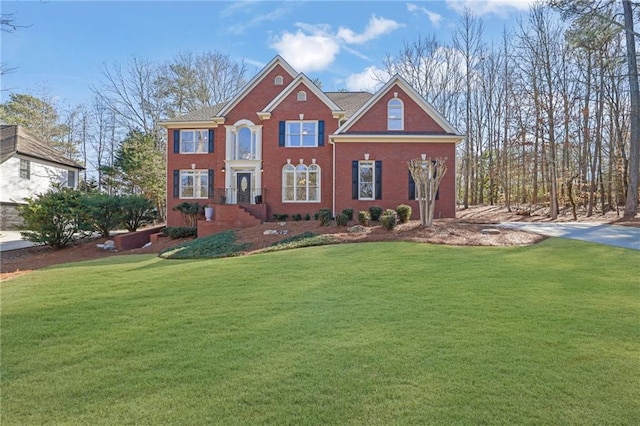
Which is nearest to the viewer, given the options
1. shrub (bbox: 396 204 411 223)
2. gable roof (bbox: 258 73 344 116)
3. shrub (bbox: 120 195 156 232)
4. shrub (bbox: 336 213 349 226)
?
shrub (bbox: 336 213 349 226)

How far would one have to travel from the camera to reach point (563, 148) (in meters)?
22.1

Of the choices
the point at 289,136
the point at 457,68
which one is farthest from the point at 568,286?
the point at 457,68

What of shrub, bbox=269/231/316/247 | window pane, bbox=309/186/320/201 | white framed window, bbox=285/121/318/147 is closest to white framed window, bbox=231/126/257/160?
white framed window, bbox=285/121/318/147

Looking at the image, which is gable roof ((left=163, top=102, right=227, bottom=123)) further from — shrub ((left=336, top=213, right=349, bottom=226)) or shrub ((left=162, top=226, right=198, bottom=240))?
shrub ((left=336, top=213, right=349, bottom=226))

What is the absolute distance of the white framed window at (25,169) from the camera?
88.4ft

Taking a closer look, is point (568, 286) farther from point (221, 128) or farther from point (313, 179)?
point (221, 128)

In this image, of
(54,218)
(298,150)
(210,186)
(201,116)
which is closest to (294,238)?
(298,150)

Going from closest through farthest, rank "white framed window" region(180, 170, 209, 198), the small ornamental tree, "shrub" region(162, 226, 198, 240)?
the small ornamental tree, "shrub" region(162, 226, 198, 240), "white framed window" region(180, 170, 209, 198)

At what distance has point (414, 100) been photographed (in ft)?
61.3

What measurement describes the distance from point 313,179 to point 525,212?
1329cm

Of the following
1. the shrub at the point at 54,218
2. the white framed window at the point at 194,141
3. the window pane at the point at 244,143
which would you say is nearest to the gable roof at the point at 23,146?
the shrub at the point at 54,218

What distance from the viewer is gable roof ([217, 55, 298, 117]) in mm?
20781

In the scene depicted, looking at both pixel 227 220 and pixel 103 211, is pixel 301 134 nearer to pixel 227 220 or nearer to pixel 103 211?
pixel 227 220

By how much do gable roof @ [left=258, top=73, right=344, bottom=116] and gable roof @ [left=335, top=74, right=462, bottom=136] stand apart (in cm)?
149
